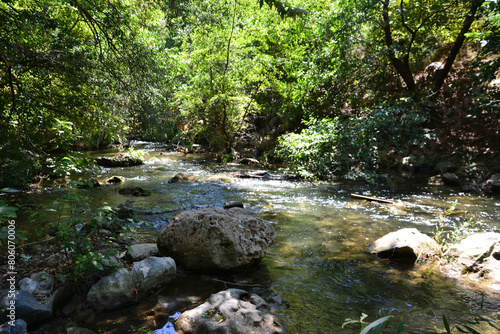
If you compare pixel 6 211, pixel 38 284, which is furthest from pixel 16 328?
pixel 6 211

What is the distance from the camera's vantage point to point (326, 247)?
5.15 metres

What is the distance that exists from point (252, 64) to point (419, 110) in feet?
27.2

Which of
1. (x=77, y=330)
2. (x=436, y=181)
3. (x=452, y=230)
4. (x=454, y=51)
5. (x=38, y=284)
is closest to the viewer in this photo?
(x=77, y=330)

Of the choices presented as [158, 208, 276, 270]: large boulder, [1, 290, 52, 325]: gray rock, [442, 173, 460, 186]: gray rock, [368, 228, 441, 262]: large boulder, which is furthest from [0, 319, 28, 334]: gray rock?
[442, 173, 460, 186]: gray rock

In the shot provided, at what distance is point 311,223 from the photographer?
252 inches

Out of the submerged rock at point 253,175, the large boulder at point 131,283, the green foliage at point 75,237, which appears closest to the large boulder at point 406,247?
the large boulder at point 131,283

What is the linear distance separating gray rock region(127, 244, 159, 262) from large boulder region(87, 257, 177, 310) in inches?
20.1

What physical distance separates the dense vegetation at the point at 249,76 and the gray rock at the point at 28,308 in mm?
1695

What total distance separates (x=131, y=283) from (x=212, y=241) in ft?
3.65

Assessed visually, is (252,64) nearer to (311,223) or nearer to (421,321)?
(311,223)

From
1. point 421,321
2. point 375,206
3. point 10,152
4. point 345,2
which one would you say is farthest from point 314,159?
point 10,152

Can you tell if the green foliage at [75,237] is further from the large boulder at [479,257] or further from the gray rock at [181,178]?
the gray rock at [181,178]

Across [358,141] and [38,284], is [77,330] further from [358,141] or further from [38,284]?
[358,141]

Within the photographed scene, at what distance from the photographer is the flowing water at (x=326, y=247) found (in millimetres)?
3260
